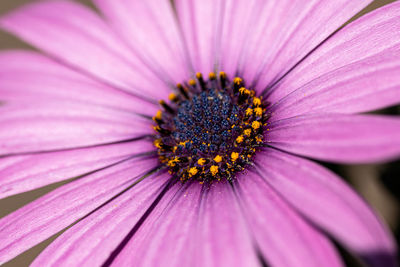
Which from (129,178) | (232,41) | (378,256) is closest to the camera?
(378,256)

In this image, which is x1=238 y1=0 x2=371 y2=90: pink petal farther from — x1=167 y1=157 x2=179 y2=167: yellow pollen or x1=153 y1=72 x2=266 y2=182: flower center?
x1=167 y1=157 x2=179 y2=167: yellow pollen

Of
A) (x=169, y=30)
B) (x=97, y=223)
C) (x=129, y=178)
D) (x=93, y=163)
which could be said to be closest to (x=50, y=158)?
(x=93, y=163)

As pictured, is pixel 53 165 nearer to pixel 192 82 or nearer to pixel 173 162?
pixel 173 162

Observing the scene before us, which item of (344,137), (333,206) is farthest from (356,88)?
(333,206)

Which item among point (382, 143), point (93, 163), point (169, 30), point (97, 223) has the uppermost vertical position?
point (169, 30)

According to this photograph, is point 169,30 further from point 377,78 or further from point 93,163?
point 377,78
